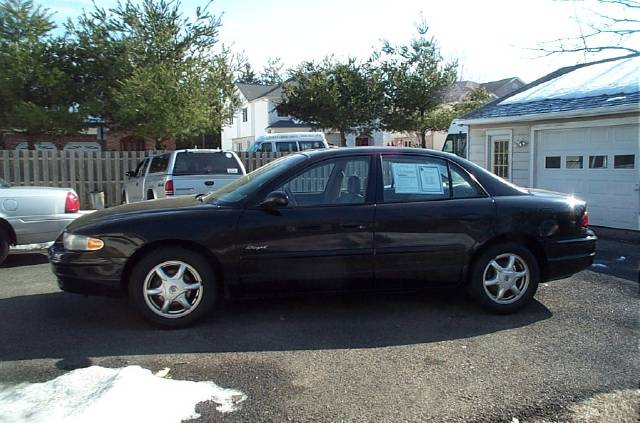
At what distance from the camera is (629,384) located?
3.59m

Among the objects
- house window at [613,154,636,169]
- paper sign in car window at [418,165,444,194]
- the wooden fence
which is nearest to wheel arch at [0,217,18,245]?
paper sign in car window at [418,165,444,194]

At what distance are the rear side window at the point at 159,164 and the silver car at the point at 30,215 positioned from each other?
3.24m

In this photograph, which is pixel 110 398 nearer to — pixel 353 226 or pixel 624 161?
pixel 353 226

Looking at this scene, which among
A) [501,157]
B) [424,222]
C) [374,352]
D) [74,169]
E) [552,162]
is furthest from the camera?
[74,169]

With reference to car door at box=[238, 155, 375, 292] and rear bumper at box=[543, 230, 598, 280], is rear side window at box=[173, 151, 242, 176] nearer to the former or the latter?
car door at box=[238, 155, 375, 292]

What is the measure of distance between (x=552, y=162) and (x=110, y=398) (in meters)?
11.4

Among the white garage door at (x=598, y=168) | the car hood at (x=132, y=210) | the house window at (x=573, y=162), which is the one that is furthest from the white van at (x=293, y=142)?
the car hood at (x=132, y=210)

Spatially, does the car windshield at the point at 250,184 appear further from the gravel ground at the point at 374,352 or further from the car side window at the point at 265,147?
the car side window at the point at 265,147

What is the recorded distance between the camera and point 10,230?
23.5 ft

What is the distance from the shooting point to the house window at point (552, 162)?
12.0m

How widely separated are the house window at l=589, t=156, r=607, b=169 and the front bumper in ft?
33.1

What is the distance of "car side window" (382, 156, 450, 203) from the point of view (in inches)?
195

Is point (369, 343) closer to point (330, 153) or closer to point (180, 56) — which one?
point (330, 153)

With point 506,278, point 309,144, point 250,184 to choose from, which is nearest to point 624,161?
point 506,278
